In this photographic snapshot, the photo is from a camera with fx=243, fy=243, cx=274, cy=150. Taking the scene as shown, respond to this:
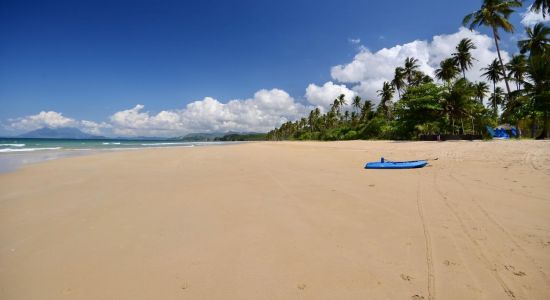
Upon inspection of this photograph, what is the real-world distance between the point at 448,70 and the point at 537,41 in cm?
1095

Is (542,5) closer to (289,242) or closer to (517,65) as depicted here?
(517,65)

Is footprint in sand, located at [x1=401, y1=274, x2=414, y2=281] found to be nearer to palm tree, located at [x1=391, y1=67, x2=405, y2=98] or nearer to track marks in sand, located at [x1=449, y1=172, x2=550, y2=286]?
track marks in sand, located at [x1=449, y1=172, x2=550, y2=286]

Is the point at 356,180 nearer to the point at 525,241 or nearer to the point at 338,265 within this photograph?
the point at 525,241

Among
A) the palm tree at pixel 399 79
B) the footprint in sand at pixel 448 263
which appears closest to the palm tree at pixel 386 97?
the palm tree at pixel 399 79

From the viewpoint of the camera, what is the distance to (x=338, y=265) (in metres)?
2.72

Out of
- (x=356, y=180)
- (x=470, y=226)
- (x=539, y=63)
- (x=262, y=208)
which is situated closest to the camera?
(x=470, y=226)

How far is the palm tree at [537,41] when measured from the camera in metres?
28.7

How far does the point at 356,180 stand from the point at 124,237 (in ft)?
18.8

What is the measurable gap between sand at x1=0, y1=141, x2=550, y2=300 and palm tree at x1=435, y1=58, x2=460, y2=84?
138 feet

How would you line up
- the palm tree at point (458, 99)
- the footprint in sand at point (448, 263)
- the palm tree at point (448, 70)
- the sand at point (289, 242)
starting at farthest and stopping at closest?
1. the palm tree at point (448, 70)
2. the palm tree at point (458, 99)
3. the footprint in sand at point (448, 263)
4. the sand at point (289, 242)

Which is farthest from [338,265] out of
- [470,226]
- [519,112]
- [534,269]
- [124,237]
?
[519,112]

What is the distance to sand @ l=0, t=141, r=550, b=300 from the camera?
7.84 ft

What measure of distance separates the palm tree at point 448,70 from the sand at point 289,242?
42093mm

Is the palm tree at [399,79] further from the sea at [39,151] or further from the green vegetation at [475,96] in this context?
the sea at [39,151]
